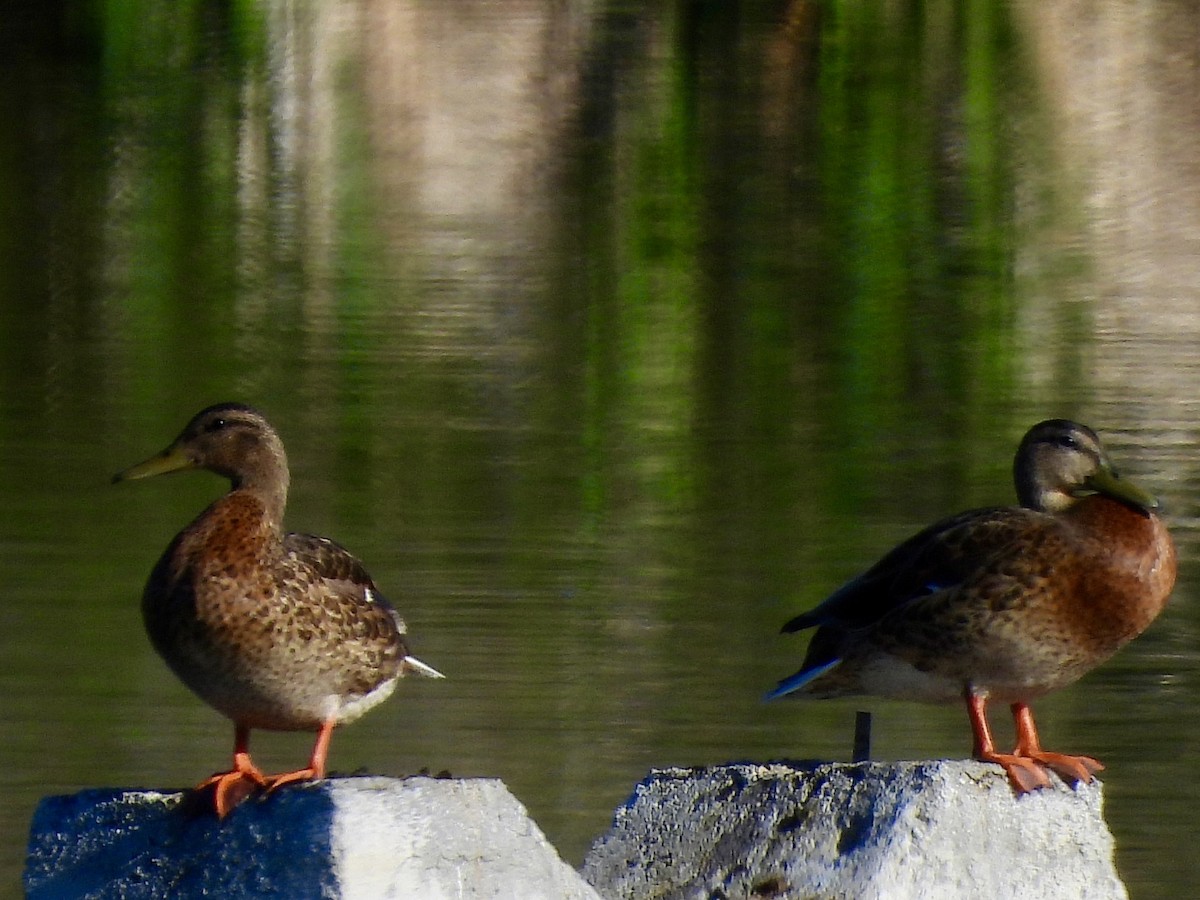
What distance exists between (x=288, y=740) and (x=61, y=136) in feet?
48.8

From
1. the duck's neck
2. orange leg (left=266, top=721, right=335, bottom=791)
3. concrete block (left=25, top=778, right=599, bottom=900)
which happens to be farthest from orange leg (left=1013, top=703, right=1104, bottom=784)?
the duck's neck

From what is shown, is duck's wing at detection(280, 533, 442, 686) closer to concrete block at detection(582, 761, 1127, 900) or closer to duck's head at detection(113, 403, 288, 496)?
A: duck's head at detection(113, 403, 288, 496)

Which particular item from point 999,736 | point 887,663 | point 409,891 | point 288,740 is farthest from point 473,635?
point 409,891

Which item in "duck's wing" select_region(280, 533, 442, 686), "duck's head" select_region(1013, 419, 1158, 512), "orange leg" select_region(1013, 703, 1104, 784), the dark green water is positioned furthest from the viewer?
the dark green water

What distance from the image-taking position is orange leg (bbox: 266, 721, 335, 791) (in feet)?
16.1

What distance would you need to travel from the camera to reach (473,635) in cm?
766

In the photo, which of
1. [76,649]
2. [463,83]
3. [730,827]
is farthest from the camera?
[463,83]

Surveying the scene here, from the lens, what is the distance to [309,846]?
4.71 meters

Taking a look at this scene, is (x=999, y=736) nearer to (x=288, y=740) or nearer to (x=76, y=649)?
(x=288, y=740)

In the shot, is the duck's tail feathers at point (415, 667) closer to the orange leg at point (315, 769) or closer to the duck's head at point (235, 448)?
the orange leg at point (315, 769)

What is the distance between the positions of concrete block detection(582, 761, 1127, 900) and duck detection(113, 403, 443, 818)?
0.63m

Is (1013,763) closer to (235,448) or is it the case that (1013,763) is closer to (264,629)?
(264,629)

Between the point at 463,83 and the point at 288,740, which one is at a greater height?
the point at 288,740

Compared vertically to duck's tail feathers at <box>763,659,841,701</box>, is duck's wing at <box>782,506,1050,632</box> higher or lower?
higher
